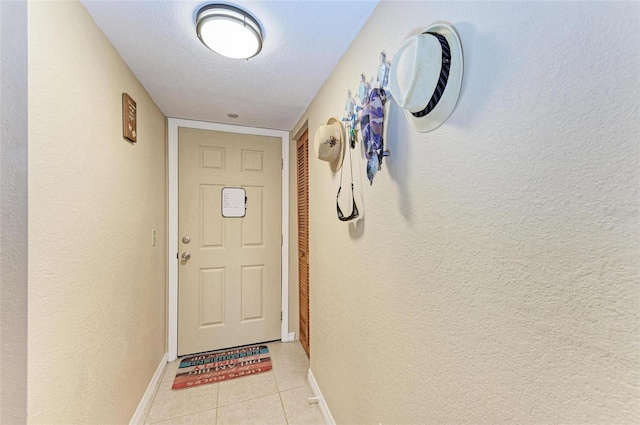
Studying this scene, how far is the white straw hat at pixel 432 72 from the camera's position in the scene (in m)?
0.62

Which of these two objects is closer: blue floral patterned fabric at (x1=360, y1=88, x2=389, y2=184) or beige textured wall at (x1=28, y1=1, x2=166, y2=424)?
beige textured wall at (x1=28, y1=1, x2=166, y2=424)

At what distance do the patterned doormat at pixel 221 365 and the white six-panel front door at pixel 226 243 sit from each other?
0.27 ft

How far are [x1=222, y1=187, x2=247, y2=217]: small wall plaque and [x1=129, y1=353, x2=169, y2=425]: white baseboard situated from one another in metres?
1.24

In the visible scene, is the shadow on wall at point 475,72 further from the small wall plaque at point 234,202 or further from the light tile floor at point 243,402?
the small wall plaque at point 234,202

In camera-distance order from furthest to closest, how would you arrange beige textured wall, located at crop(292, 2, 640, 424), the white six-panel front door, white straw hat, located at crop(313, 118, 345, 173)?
the white six-panel front door
white straw hat, located at crop(313, 118, 345, 173)
beige textured wall, located at crop(292, 2, 640, 424)

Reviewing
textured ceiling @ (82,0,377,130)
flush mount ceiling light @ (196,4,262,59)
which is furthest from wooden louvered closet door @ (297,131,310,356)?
flush mount ceiling light @ (196,4,262,59)

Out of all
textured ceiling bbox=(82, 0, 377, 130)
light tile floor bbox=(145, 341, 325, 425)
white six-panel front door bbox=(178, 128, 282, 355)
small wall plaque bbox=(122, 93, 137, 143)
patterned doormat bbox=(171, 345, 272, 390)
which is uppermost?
textured ceiling bbox=(82, 0, 377, 130)

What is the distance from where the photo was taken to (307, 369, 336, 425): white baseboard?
143cm

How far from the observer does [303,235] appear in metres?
2.23

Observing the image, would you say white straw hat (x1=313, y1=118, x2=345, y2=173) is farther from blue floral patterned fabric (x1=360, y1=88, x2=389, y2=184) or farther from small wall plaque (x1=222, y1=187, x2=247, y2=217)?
small wall plaque (x1=222, y1=187, x2=247, y2=217)

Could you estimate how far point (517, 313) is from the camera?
19.9 inches

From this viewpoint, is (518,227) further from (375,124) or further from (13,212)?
(13,212)

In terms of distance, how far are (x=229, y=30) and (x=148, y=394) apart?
2.14 meters

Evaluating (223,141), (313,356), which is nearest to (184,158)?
(223,141)
